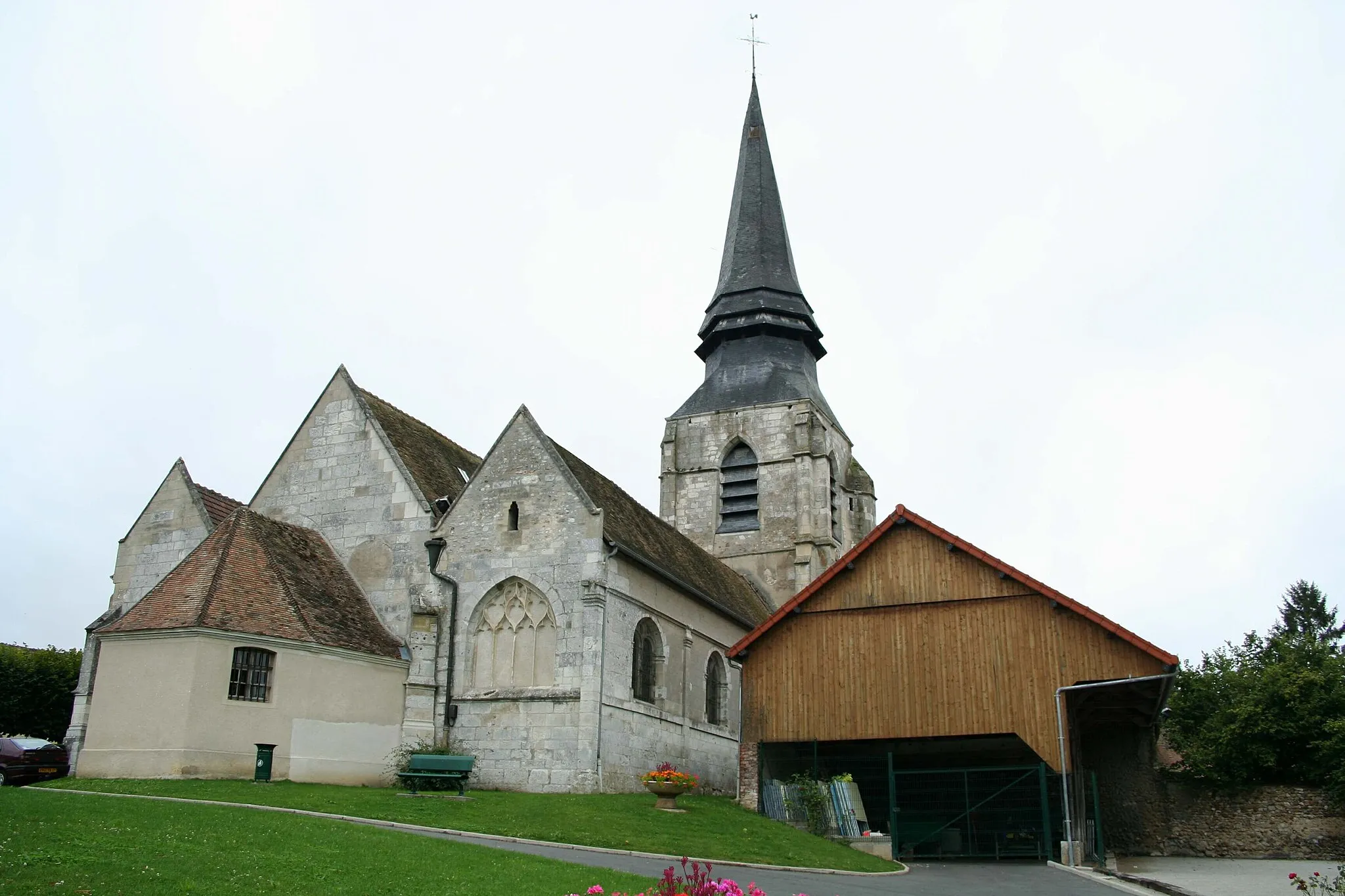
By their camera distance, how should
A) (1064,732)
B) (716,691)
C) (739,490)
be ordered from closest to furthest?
(1064,732)
(716,691)
(739,490)

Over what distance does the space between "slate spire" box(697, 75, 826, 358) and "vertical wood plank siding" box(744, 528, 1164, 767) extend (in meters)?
26.6

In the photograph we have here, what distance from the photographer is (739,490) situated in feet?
149

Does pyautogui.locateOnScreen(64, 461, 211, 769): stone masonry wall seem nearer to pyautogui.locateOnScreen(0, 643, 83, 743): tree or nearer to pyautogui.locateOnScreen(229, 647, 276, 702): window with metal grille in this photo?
pyautogui.locateOnScreen(229, 647, 276, 702): window with metal grille

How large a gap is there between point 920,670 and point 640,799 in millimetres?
5986

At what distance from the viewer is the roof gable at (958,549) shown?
66.0 ft

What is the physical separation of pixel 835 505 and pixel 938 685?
24317 millimetres

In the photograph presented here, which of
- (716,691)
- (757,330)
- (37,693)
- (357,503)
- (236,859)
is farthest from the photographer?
(757,330)

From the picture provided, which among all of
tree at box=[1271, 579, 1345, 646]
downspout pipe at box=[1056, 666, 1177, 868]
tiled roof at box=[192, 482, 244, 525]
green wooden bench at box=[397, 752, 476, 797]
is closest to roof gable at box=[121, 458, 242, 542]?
tiled roof at box=[192, 482, 244, 525]

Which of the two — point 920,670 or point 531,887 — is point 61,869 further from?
point 920,670

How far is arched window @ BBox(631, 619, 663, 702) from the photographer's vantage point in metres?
25.7

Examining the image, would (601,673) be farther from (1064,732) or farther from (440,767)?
(1064,732)

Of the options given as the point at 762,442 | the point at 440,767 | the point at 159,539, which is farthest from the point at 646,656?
the point at 762,442

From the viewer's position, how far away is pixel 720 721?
3008 cm

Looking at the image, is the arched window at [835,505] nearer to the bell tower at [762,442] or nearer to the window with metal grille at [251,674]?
the bell tower at [762,442]
